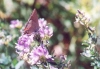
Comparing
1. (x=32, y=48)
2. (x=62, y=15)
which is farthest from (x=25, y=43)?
(x=62, y=15)

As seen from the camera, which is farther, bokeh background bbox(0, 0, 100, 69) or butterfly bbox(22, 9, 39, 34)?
bokeh background bbox(0, 0, 100, 69)

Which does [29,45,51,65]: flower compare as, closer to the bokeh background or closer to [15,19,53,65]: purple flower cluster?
[15,19,53,65]: purple flower cluster

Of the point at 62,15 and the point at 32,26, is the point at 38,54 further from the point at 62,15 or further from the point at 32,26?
the point at 62,15

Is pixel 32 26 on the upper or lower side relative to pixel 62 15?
lower

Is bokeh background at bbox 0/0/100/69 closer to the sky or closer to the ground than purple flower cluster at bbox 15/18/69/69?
closer to the sky

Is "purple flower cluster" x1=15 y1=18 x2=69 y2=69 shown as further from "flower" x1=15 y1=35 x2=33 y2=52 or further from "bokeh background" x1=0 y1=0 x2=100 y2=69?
"bokeh background" x1=0 y1=0 x2=100 y2=69

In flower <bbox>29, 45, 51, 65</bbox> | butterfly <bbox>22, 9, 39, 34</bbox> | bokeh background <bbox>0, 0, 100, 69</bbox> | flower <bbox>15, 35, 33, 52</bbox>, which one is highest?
bokeh background <bbox>0, 0, 100, 69</bbox>

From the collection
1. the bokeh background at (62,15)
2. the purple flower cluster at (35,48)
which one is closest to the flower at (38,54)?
the purple flower cluster at (35,48)

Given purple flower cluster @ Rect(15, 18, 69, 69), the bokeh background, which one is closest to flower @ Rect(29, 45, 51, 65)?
purple flower cluster @ Rect(15, 18, 69, 69)

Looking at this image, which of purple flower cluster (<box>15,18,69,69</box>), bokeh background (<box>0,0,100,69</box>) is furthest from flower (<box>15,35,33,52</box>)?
bokeh background (<box>0,0,100,69</box>)

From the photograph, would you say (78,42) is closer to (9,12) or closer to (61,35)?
(61,35)

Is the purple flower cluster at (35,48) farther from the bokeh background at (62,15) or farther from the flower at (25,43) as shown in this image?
the bokeh background at (62,15)
